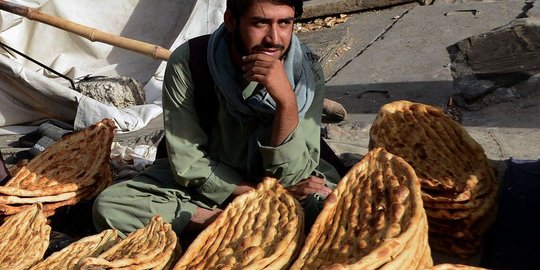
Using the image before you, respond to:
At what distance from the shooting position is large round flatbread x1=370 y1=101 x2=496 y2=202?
8.52ft

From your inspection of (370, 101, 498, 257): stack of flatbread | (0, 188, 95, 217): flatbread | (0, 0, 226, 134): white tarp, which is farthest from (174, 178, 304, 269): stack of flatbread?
(0, 0, 226, 134): white tarp

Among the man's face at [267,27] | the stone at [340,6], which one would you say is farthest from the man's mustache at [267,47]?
the stone at [340,6]

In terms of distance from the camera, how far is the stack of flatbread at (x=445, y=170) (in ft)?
8.50

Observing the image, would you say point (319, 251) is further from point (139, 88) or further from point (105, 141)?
point (139, 88)

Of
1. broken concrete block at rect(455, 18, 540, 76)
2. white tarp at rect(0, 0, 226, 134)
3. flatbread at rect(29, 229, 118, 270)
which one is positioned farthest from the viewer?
white tarp at rect(0, 0, 226, 134)

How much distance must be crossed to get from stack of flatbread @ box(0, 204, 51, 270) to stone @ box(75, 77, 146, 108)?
299cm

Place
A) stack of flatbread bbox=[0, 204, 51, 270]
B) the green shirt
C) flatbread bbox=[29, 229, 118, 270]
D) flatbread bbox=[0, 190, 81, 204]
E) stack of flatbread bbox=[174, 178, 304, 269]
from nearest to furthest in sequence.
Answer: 1. stack of flatbread bbox=[174, 178, 304, 269]
2. flatbread bbox=[29, 229, 118, 270]
3. stack of flatbread bbox=[0, 204, 51, 270]
4. the green shirt
5. flatbread bbox=[0, 190, 81, 204]

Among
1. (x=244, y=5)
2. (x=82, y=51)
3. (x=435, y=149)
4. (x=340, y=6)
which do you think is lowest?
(x=82, y=51)

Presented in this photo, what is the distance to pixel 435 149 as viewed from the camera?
9.36 ft

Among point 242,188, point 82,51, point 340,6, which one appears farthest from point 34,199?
point 340,6

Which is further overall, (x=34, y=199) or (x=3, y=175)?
(x=3, y=175)

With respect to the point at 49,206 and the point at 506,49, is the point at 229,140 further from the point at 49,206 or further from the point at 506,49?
the point at 506,49

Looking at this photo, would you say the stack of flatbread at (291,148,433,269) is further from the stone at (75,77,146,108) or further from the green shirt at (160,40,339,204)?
the stone at (75,77,146,108)

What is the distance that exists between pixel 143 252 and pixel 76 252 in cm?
26
